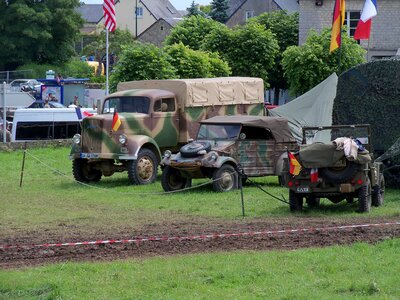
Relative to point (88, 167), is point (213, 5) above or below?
above

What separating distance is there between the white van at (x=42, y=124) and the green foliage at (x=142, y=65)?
215cm

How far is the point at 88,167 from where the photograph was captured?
Result: 2430 cm

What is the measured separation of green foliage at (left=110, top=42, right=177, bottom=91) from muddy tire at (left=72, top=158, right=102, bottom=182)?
33.1 ft

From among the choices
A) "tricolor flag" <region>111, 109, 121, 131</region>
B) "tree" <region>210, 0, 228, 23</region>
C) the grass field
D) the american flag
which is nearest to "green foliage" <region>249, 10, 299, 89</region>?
the american flag

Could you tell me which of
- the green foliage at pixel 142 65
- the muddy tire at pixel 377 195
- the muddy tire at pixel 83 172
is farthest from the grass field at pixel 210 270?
the green foliage at pixel 142 65

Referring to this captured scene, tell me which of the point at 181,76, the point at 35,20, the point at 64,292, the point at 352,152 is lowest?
the point at 64,292

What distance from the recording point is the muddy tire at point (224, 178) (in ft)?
68.9

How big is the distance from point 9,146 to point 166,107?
865cm

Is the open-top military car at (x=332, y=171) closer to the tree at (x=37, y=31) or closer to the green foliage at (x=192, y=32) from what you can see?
the green foliage at (x=192, y=32)

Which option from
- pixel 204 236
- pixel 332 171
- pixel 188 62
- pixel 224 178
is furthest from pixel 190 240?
pixel 188 62

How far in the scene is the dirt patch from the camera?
1274cm

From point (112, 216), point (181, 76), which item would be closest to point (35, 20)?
point (181, 76)

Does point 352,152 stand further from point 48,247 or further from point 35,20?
point 35,20

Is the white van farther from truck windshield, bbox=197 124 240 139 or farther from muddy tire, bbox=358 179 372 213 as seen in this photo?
muddy tire, bbox=358 179 372 213
